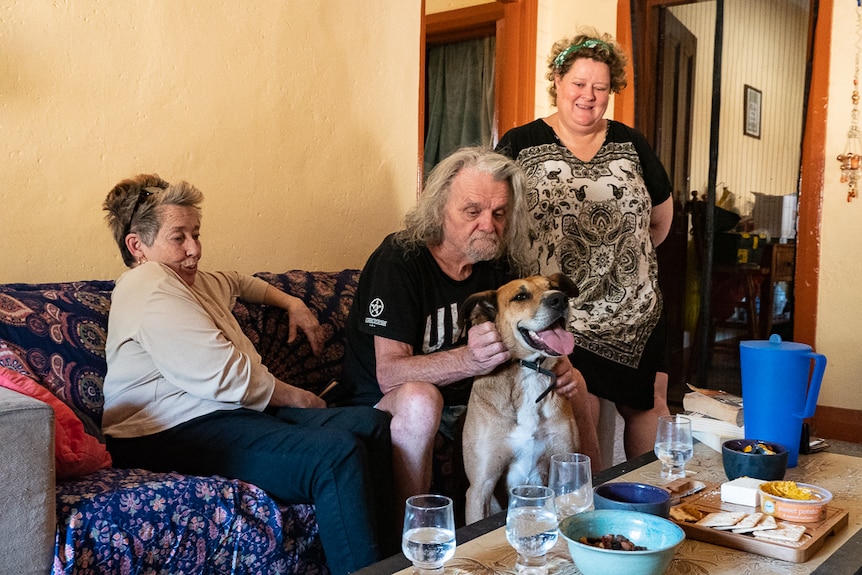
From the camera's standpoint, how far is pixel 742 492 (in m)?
1.37

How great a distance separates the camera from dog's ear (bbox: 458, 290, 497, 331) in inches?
77.1

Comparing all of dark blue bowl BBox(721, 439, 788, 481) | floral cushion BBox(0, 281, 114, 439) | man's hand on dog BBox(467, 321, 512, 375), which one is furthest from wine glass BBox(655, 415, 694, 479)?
floral cushion BBox(0, 281, 114, 439)

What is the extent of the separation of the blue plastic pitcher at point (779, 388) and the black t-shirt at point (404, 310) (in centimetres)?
81

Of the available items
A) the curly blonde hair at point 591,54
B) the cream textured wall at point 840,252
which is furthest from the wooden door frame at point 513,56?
the curly blonde hair at point 591,54

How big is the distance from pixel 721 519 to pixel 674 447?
0.33 metres

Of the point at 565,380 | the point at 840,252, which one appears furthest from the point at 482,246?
the point at 840,252

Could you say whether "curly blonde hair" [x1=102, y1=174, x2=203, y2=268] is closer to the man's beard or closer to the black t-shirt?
the black t-shirt

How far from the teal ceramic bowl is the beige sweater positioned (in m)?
1.04

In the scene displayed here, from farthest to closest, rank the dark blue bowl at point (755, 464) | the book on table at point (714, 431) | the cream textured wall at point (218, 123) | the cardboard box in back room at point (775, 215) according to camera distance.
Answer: the cardboard box in back room at point (775, 215)
the cream textured wall at point (218, 123)
the book on table at point (714, 431)
the dark blue bowl at point (755, 464)

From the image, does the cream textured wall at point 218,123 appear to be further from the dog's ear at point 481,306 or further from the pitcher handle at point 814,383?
the pitcher handle at point 814,383

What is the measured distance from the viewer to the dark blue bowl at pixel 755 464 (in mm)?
1499

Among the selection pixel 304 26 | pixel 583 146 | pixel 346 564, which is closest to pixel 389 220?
pixel 304 26

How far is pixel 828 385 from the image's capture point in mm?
3973

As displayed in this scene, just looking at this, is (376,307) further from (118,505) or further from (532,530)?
(532,530)
